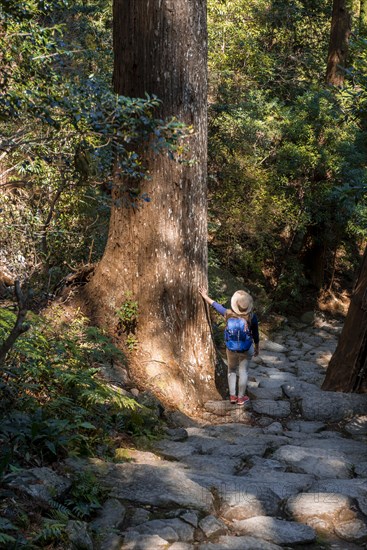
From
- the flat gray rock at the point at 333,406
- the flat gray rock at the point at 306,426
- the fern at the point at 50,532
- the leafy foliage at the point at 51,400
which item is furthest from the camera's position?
the flat gray rock at the point at 333,406

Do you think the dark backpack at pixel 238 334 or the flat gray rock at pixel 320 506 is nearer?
the flat gray rock at pixel 320 506

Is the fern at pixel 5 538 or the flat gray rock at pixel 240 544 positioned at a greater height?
the fern at pixel 5 538

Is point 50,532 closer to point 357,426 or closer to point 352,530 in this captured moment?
point 352,530

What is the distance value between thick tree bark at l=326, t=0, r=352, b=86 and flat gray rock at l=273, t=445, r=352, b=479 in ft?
48.6

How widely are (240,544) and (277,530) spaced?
411 mm

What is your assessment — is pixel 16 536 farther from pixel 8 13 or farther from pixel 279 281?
pixel 279 281

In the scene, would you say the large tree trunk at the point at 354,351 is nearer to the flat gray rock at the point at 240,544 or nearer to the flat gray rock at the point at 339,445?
the flat gray rock at the point at 339,445

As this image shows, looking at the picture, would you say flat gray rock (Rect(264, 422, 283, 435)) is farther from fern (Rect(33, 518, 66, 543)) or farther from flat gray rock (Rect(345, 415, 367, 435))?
fern (Rect(33, 518, 66, 543))

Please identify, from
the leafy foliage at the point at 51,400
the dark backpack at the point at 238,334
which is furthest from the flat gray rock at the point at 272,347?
the leafy foliage at the point at 51,400

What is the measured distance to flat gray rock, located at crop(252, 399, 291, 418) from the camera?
9070mm

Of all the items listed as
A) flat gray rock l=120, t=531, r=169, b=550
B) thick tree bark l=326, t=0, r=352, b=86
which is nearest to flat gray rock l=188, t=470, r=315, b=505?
flat gray rock l=120, t=531, r=169, b=550

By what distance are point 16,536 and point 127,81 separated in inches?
245

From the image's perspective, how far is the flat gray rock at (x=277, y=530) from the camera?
4.23m

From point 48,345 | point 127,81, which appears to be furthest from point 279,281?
point 48,345
